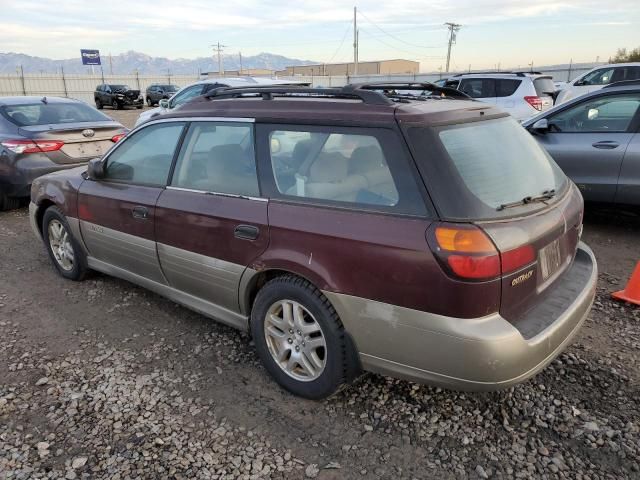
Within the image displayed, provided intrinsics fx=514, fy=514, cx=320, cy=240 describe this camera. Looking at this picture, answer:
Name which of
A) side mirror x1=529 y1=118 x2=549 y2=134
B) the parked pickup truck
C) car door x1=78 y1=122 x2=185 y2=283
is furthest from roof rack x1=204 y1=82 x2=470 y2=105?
the parked pickup truck

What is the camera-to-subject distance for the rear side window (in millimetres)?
2441

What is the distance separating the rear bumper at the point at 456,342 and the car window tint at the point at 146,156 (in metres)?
1.76

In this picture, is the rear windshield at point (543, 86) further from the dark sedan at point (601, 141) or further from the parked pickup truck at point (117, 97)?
the parked pickup truck at point (117, 97)

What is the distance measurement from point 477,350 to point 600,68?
14.8 meters

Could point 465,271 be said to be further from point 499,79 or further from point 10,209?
point 499,79

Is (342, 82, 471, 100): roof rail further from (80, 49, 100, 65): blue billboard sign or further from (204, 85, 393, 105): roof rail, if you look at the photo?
(80, 49, 100, 65): blue billboard sign

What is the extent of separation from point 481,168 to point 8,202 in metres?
7.11

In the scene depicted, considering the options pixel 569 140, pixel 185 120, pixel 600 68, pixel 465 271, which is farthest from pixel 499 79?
pixel 465 271

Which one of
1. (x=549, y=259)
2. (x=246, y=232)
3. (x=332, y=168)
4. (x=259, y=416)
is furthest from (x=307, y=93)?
(x=259, y=416)

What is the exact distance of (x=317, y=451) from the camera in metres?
2.55

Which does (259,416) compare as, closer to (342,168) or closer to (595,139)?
(342,168)

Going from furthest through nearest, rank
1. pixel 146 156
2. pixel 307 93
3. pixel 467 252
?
1. pixel 146 156
2. pixel 307 93
3. pixel 467 252

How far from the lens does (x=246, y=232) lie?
116 inches

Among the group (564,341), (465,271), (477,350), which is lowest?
(564,341)
